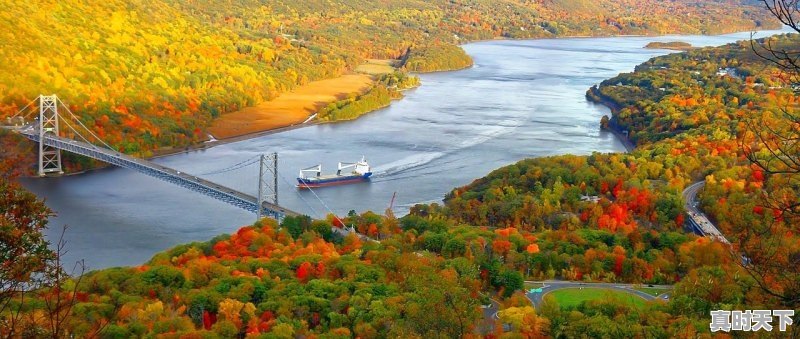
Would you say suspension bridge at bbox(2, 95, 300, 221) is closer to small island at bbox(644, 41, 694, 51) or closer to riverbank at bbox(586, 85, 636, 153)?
riverbank at bbox(586, 85, 636, 153)

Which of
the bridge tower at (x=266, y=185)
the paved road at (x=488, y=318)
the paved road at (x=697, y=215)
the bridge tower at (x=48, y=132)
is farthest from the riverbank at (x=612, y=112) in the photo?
the bridge tower at (x=48, y=132)

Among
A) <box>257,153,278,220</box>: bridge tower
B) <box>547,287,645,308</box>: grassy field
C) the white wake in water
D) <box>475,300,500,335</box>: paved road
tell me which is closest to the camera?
<box>475,300,500,335</box>: paved road

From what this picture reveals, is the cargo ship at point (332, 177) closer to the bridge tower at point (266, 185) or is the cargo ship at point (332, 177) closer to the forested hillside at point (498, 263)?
the bridge tower at point (266, 185)

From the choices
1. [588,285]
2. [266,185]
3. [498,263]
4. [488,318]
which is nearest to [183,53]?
[266,185]

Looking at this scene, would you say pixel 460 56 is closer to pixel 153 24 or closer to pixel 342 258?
pixel 153 24

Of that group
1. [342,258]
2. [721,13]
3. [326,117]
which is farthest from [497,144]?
[721,13]

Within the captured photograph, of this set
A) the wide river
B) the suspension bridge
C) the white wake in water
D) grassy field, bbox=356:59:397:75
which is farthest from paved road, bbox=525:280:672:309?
grassy field, bbox=356:59:397:75
